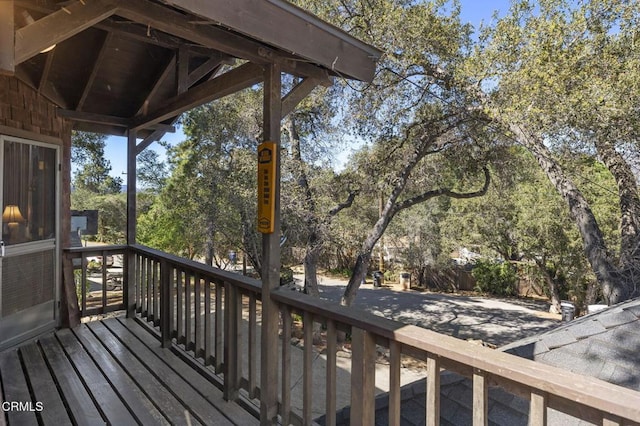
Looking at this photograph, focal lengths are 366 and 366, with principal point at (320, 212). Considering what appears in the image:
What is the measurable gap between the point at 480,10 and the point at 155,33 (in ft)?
23.8

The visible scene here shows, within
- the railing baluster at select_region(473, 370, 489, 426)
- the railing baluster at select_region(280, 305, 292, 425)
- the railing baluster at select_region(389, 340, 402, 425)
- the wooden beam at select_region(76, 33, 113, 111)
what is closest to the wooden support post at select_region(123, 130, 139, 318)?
the wooden beam at select_region(76, 33, 113, 111)

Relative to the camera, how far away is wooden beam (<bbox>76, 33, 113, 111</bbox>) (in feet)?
9.50

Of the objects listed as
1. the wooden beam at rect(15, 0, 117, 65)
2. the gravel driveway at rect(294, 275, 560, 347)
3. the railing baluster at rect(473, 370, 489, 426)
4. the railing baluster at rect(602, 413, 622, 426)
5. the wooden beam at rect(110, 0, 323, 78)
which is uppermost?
the wooden beam at rect(110, 0, 323, 78)

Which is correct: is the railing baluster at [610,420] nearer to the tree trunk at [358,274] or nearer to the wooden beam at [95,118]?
the wooden beam at [95,118]

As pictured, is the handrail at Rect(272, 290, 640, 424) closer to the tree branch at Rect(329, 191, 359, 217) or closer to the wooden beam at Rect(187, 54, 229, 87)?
the wooden beam at Rect(187, 54, 229, 87)

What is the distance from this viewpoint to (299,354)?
220 inches

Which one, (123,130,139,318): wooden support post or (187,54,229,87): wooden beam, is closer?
(187,54,229,87): wooden beam

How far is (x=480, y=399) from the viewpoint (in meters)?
1.19

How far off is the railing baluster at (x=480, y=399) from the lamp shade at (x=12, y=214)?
11.6 feet

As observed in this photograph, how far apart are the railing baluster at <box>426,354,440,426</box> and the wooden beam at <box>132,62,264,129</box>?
1.75 metres

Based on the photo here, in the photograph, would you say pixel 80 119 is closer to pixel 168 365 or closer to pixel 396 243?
pixel 168 365

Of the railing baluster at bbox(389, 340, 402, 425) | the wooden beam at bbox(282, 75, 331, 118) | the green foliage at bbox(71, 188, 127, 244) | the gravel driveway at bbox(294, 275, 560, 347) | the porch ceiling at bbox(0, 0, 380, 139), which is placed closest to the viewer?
the railing baluster at bbox(389, 340, 402, 425)

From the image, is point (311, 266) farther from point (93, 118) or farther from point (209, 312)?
point (209, 312)

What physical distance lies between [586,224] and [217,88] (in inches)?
264
